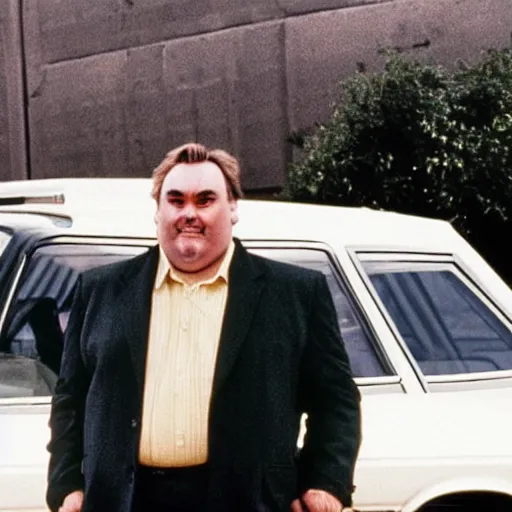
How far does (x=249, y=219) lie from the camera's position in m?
3.97

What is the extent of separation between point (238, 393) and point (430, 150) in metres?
7.26

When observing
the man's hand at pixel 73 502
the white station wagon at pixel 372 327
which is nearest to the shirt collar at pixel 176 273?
the man's hand at pixel 73 502

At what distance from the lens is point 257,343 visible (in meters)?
2.79

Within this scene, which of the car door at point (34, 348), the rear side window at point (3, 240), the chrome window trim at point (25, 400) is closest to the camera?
the car door at point (34, 348)


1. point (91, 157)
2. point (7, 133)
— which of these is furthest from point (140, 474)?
point (7, 133)

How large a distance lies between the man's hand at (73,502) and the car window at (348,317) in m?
1.20

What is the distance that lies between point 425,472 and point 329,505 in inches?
36.6

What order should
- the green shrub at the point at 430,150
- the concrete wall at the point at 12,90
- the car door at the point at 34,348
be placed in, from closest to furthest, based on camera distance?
1. the car door at the point at 34,348
2. the green shrub at the point at 430,150
3. the concrete wall at the point at 12,90

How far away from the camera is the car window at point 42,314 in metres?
3.56

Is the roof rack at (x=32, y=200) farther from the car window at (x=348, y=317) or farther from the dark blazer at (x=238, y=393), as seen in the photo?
the dark blazer at (x=238, y=393)

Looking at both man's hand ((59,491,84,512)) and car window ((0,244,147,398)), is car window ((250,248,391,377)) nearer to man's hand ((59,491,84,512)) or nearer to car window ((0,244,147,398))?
car window ((0,244,147,398))

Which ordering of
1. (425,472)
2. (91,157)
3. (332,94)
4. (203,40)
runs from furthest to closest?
1. (91,157)
2. (203,40)
3. (332,94)
4. (425,472)

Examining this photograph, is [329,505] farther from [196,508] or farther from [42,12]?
[42,12]

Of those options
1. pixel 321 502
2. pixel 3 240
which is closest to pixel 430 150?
pixel 3 240
